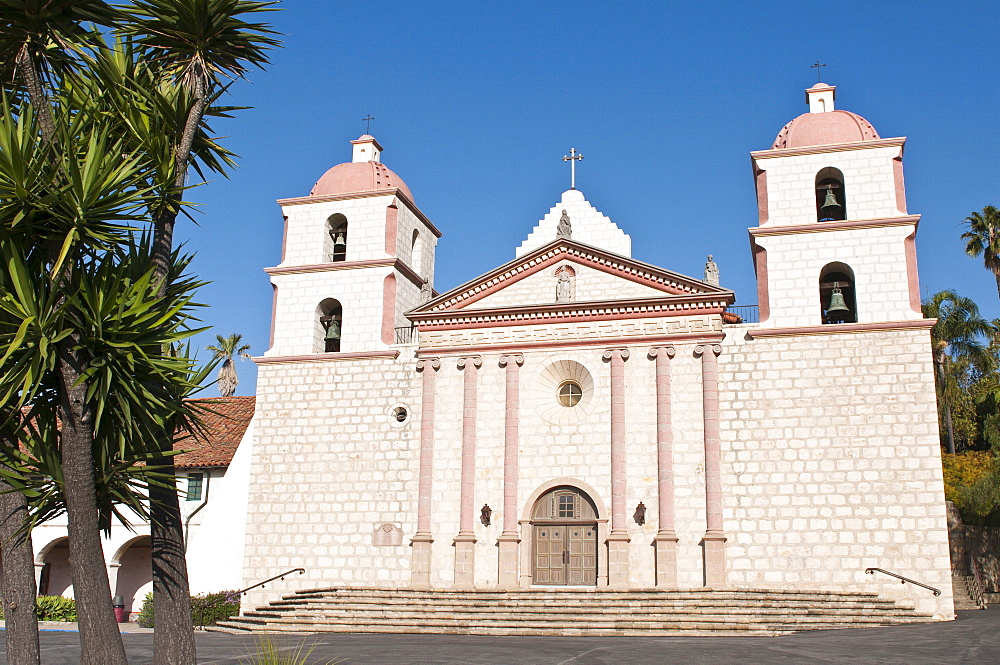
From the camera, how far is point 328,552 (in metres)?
26.5

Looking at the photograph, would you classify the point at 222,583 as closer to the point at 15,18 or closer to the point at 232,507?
the point at 232,507

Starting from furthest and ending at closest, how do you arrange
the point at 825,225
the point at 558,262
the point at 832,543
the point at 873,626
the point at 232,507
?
the point at 232,507 → the point at 558,262 → the point at 825,225 → the point at 832,543 → the point at 873,626

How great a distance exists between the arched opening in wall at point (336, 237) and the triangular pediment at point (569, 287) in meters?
3.93

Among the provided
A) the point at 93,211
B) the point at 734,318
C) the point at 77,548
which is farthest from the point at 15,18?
the point at 734,318

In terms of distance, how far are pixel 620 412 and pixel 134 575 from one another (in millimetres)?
18168

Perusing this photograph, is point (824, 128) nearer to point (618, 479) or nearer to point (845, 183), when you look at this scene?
point (845, 183)

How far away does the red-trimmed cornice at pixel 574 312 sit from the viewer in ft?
83.6

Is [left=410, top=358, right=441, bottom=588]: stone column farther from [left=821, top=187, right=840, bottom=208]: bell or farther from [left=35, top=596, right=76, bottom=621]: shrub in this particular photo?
[left=35, top=596, right=76, bottom=621]: shrub

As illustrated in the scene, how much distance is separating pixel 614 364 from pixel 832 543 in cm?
709

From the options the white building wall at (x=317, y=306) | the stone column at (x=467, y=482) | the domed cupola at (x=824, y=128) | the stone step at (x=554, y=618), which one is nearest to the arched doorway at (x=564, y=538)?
the stone column at (x=467, y=482)

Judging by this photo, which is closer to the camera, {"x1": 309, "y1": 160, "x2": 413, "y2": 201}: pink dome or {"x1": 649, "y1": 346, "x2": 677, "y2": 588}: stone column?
{"x1": 649, "y1": 346, "x2": 677, "y2": 588}: stone column

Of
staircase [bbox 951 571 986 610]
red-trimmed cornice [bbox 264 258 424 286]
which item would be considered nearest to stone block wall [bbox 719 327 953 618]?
staircase [bbox 951 571 986 610]

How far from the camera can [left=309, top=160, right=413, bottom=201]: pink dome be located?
96.3 ft

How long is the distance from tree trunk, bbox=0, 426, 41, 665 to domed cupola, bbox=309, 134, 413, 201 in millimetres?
20025
